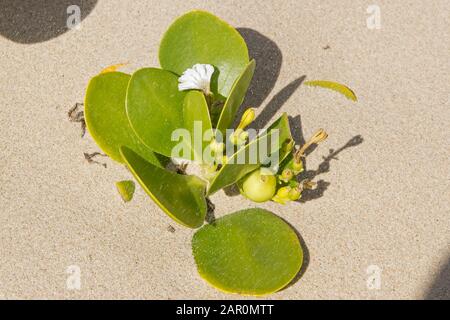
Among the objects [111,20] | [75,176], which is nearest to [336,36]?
[111,20]

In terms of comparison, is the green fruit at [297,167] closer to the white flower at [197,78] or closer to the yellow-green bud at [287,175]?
the yellow-green bud at [287,175]

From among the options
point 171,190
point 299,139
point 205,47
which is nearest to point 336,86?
point 299,139

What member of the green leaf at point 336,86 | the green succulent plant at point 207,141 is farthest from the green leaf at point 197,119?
the green leaf at point 336,86

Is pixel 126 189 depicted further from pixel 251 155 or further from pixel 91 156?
pixel 251 155

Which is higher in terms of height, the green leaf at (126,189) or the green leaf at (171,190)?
the green leaf at (171,190)

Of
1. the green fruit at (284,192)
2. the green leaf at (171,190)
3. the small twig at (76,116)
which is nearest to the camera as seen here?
the green leaf at (171,190)

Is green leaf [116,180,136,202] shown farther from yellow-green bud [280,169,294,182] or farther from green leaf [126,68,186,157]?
yellow-green bud [280,169,294,182]

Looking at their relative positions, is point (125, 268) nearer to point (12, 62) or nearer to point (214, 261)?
point (214, 261)

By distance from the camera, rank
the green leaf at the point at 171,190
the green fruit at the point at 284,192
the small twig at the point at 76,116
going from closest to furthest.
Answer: the green leaf at the point at 171,190 < the green fruit at the point at 284,192 < the small twig at the point at 76,116
